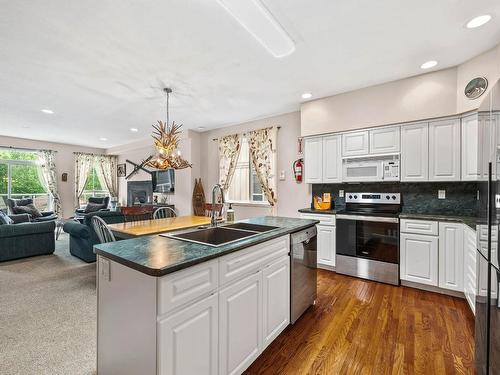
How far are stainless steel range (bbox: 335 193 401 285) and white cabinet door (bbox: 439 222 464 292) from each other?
452 mm

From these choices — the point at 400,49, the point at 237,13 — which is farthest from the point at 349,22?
the point at 237,13

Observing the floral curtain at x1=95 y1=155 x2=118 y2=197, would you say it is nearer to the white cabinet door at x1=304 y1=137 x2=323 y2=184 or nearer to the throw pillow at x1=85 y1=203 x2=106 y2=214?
the throw pillow at x1=85 y1=203 x2=106 y2=214

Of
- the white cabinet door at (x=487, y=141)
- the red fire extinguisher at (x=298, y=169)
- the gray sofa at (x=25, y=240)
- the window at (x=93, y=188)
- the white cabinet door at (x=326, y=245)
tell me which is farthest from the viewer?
the window at (x=93, y=188)

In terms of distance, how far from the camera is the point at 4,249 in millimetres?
3992

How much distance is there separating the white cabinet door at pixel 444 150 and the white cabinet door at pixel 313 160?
1430 mm

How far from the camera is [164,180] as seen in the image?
661 cm

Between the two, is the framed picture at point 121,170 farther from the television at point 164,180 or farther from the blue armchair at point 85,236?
the blue armchair at point 85,236

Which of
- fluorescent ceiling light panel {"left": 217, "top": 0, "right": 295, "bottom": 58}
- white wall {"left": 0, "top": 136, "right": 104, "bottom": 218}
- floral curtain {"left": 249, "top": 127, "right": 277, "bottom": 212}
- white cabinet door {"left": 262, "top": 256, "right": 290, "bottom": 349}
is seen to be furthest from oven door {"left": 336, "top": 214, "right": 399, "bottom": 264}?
white wall {"left": 0, "top": 136, "right": 104, "bottom": 218}

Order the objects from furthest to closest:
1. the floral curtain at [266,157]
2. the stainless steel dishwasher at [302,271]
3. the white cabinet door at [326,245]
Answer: the floral curtain at [266,157]
the white cabinet door at [326,245]
the stainless steel dishwasher at [302,271]

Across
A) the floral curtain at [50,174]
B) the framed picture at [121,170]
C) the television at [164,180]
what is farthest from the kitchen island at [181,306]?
the floral curtain at [50,174]

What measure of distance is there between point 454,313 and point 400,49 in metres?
2.81

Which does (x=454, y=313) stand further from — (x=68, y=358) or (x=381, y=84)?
(x=68, y=358)

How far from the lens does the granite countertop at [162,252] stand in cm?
115

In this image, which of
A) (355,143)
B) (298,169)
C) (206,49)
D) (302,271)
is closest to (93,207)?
(298,169)
